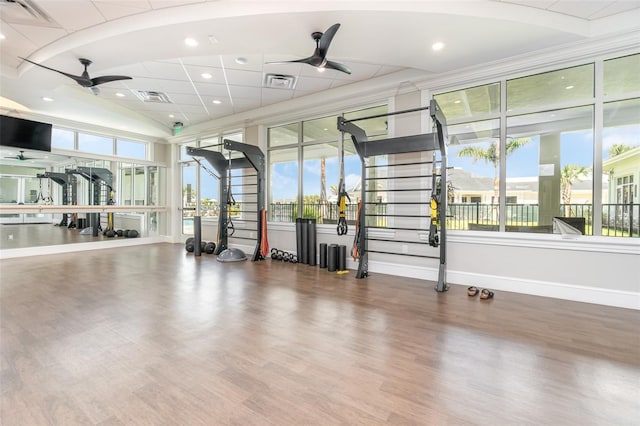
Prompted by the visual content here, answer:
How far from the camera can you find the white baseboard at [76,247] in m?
6.37

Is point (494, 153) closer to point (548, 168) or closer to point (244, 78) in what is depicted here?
point (548, 168)

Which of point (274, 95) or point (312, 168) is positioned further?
point (312, 168)

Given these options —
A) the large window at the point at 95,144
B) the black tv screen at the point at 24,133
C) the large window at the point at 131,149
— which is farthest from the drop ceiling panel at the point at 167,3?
the large window at the point at 131,149

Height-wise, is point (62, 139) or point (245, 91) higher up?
point (245, 91)

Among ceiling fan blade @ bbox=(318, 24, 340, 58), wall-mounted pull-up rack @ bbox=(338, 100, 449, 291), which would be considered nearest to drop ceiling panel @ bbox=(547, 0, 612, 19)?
wall-mounted pull-up rack @ bbox=(338, 100, 449, 291)

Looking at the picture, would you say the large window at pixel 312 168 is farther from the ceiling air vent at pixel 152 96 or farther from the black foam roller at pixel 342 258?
the ceiling air vent at pixel 152 96

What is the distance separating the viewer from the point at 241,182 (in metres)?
7.68

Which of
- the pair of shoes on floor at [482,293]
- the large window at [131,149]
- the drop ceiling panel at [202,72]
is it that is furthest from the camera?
the large window at [131,149]

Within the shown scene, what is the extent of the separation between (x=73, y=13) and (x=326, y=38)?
3168mm

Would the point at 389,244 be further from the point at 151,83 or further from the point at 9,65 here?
the point at 9,65

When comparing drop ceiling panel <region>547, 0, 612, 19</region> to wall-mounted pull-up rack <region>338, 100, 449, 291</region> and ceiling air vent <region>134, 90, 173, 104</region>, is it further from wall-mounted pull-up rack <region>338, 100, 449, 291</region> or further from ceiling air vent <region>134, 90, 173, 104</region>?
ceiling air vent <region>134, 90, 173, 104</region>

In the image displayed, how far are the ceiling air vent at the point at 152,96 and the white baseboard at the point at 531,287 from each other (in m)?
5.84

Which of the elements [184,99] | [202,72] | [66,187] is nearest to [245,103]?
[184,99]

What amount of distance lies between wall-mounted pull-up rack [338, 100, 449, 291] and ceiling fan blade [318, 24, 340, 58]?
3.86 ft
